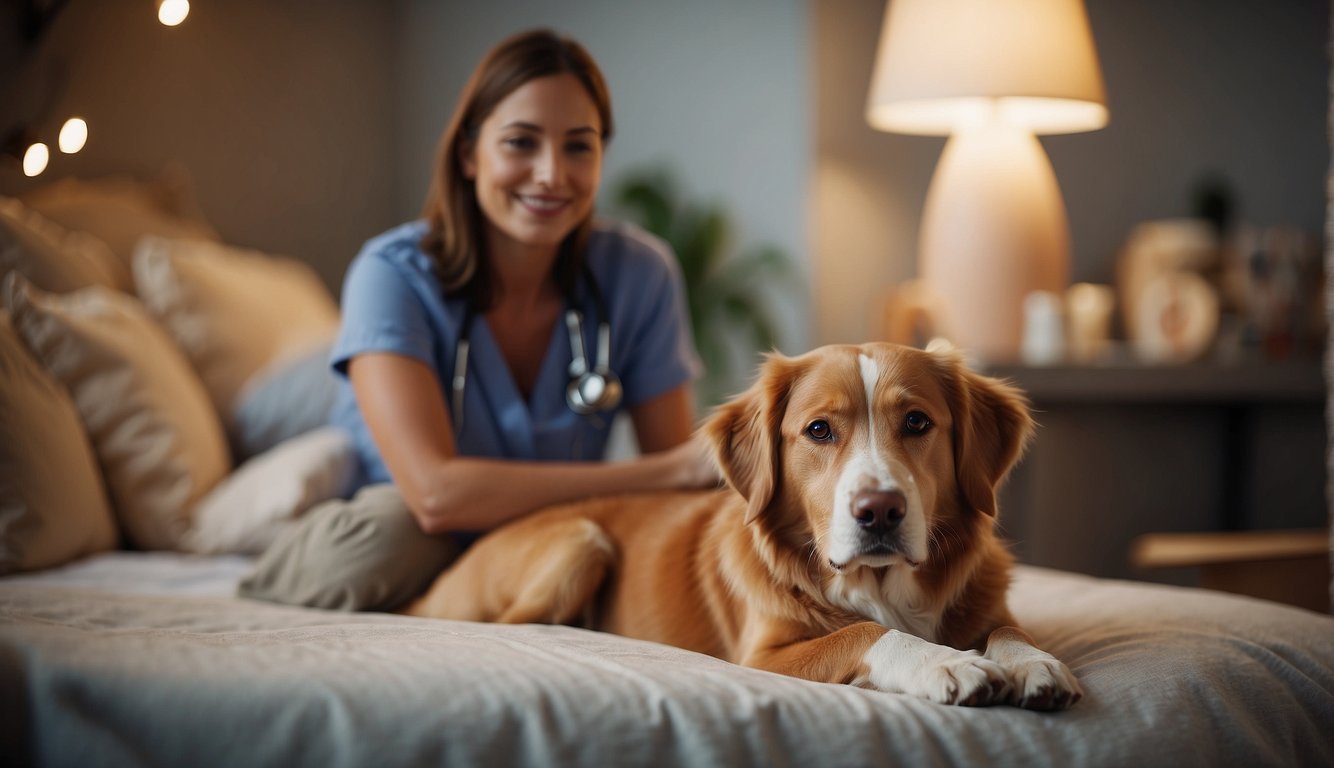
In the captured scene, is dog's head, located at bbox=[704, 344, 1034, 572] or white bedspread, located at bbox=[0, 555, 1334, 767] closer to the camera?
white bedspread, located at bbox=[0, 555, 1334, 767]

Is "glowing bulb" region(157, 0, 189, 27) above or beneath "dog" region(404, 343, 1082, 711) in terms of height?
above

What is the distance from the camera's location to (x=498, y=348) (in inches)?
91.0

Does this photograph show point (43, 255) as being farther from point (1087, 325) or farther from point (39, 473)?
point (1087, 325)

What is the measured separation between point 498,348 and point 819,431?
3.18 feet

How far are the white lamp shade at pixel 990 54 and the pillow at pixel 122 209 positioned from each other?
2.25m

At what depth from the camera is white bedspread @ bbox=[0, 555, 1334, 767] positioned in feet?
3.58

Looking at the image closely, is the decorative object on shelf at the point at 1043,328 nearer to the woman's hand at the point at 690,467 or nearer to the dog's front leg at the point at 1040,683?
the woman's hand at the point at 690,467

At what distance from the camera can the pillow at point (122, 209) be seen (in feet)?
9.83

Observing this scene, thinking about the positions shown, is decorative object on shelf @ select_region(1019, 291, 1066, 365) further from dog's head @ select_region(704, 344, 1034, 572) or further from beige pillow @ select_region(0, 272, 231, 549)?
beige pillow @ select_region(0, 272, 231, 549)

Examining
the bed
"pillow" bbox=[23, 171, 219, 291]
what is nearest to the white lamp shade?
the bed

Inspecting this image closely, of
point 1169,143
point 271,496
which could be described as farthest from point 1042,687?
point 1169,143

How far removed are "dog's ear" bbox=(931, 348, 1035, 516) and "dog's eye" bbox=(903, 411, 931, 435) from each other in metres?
0.08

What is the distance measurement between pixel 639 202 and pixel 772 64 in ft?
3.09

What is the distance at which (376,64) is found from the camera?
5.23m
